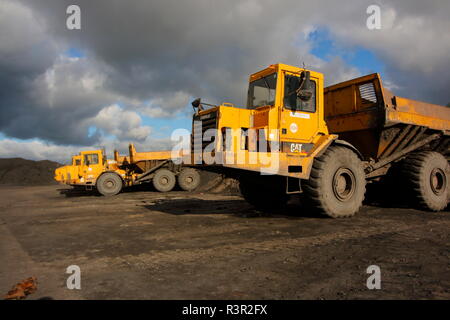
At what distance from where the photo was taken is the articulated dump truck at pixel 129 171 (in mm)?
17203

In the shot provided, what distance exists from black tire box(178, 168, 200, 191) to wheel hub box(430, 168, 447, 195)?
11940 millimetres

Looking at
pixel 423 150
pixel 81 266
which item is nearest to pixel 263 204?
pixel 423 150

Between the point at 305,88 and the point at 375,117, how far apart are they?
7.89 feet

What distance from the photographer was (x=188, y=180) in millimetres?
17859

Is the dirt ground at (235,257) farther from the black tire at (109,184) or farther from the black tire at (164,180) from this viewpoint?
the black tire at (164,180)

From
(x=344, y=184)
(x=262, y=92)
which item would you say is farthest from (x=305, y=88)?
(x=344, y=184)

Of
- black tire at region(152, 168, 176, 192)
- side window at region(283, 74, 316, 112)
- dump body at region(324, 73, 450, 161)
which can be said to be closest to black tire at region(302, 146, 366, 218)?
side window at region(283, 74, 316, 112)

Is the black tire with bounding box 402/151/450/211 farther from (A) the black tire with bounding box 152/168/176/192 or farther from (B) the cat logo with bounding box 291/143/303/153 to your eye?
(A) the black tire with bounding box 152/168/176/192

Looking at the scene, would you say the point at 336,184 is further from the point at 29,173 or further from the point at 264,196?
the point at 29,173

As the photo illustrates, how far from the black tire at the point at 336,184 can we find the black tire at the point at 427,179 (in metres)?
1.91

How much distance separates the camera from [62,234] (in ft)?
19.6

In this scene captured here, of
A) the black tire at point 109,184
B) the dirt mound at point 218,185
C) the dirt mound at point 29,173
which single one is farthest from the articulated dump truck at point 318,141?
the dirt mound at point 29,173

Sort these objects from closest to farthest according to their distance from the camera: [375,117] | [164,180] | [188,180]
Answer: [375,117] → [164,180] → [188,180]

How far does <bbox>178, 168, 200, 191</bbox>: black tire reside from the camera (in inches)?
701
